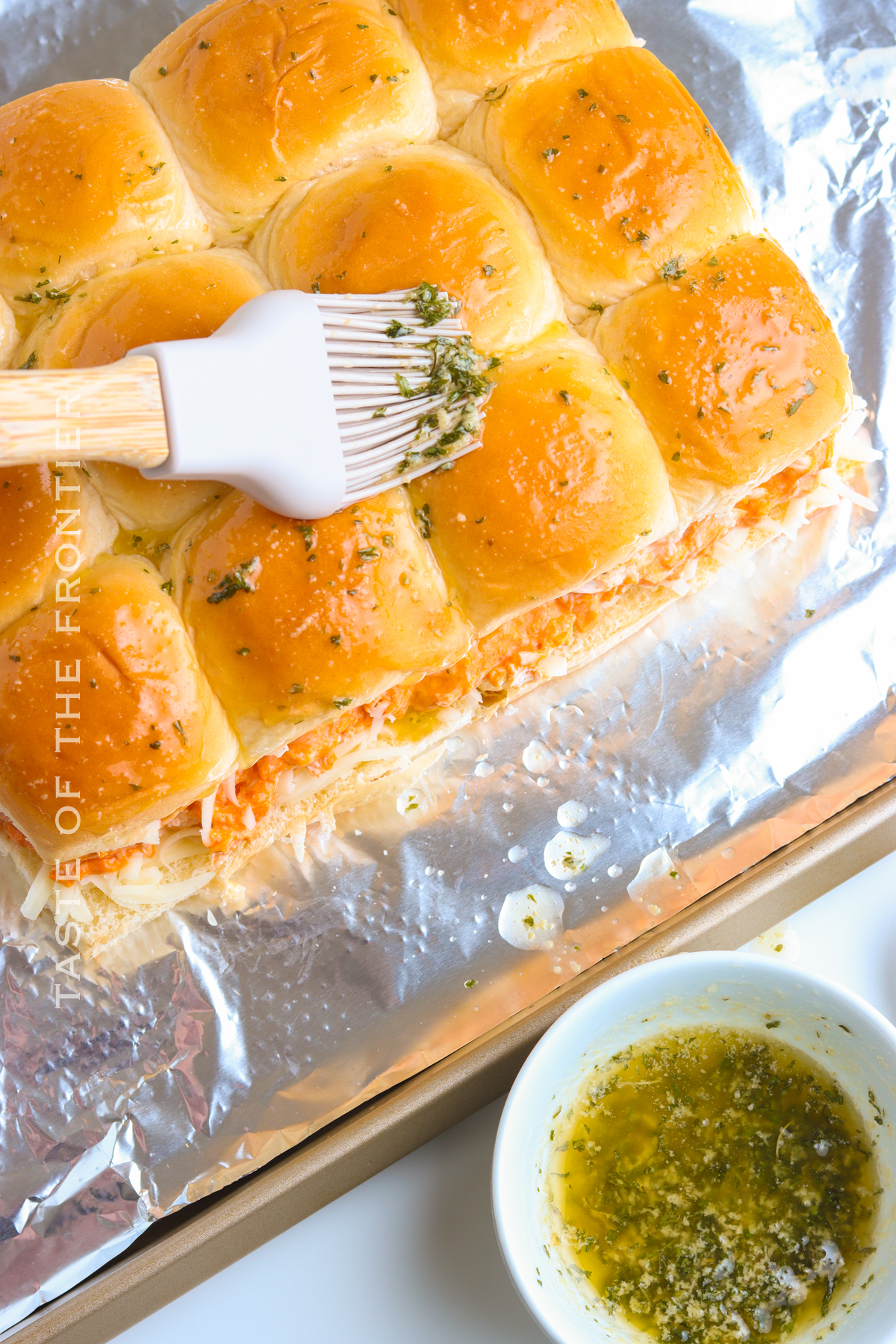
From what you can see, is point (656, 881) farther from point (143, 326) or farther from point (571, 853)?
point (143, 326)

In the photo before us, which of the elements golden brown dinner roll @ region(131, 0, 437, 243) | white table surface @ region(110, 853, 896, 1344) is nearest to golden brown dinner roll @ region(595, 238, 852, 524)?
golden brown dinner roll @ region(131, 0, 437, 243)

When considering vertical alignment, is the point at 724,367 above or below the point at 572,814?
above

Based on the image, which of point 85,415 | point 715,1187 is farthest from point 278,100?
point 715,1187

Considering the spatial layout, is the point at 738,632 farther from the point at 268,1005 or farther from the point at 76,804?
the point at 76,804

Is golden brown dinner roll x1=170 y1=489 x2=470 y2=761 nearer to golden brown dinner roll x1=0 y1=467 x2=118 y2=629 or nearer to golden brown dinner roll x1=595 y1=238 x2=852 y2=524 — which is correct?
golden brown dinner roll x1=0 y1=467 x2=118 y2=629

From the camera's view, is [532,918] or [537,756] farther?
[537,756]

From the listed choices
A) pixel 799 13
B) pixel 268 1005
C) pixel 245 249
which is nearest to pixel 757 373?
pixel 245 249
